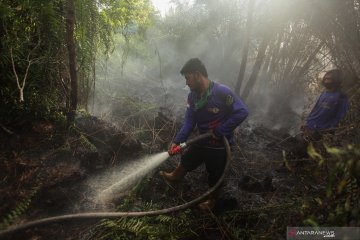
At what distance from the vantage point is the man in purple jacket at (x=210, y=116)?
3211 mm

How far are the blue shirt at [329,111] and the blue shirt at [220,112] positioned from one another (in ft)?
4.07

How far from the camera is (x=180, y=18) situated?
11.7m

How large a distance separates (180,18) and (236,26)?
269cm

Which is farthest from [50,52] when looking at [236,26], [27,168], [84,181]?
[236,26]

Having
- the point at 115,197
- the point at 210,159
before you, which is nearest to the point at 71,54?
the point at 115,197

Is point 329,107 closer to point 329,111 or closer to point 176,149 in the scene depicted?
point 329,111

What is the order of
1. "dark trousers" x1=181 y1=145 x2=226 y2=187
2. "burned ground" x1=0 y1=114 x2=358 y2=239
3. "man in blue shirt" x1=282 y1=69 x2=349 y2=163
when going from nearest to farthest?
"burned ground" x1=0 y1=114 x2=358 y2=239 < "dark trousers" x1=181 y1=145 x2=226 y2=187 < "man in blue shirt" x1=282 y1=69 x2=349 y2=163

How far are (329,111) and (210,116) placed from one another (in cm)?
195

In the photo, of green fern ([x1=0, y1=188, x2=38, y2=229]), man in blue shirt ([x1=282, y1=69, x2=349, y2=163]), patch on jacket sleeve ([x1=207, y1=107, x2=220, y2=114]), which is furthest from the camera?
man in blue shirt ([x1=282, y1=69, x2=349, y2=163])

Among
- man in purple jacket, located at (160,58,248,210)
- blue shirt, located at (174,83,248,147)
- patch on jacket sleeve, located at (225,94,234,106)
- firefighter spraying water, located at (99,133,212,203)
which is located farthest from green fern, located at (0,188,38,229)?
patch on jacket sleeve, located at (225,94,234,106)

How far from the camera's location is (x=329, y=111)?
13.0 ft

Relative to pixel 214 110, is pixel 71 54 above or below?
above

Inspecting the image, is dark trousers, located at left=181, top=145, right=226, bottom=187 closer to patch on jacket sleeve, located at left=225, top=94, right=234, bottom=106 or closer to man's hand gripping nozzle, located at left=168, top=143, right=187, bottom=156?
man's hand gripping nozzle, located at left=168, top=143, right=187, bottom=156

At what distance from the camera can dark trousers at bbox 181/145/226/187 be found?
341 cm
